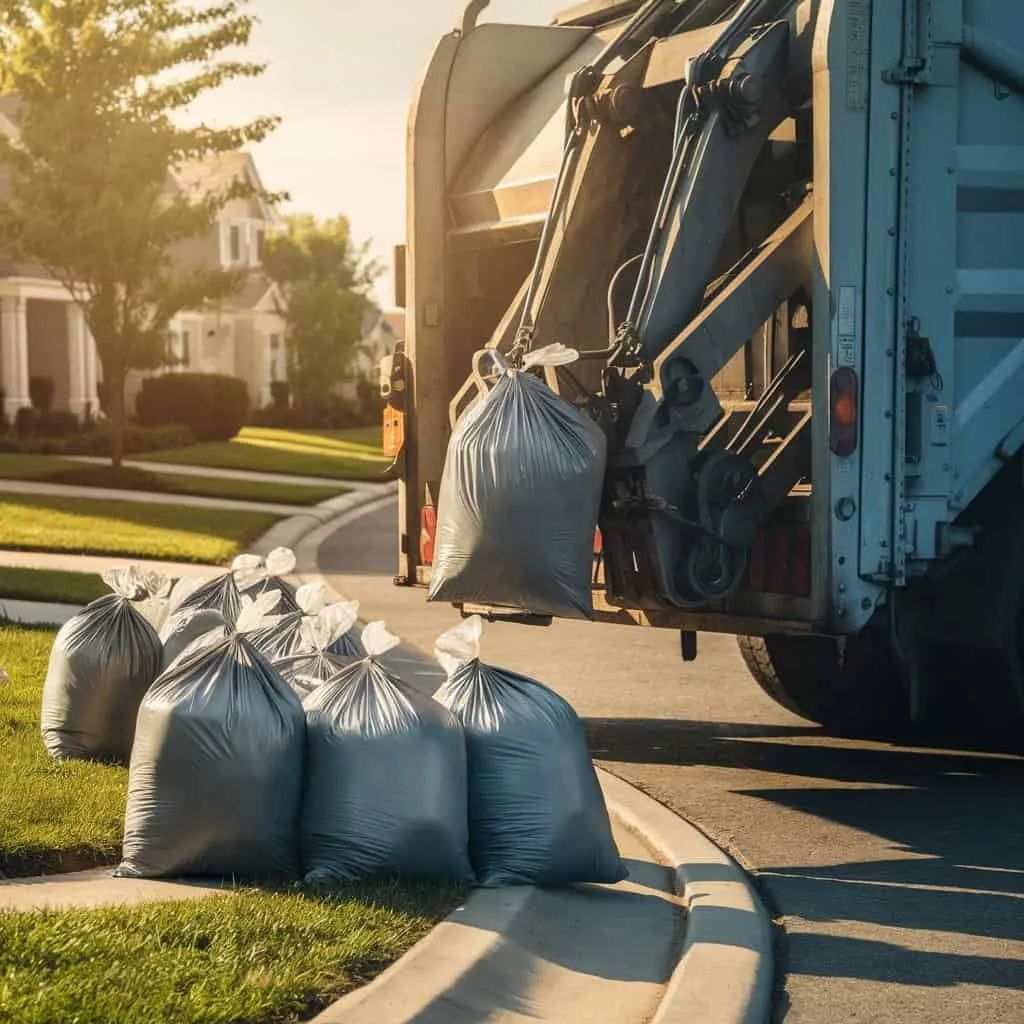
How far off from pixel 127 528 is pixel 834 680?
1178 cm

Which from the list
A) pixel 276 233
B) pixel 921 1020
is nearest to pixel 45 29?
pixel 921 1020

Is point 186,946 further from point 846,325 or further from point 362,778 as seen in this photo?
point 846,325

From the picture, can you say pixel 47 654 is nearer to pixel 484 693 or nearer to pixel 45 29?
pixel 484 693

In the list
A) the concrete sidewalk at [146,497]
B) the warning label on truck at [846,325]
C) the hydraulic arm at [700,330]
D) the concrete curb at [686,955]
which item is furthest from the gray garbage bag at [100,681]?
the concrete sidewalk at [146,497]

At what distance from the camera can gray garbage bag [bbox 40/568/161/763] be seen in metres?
7.20

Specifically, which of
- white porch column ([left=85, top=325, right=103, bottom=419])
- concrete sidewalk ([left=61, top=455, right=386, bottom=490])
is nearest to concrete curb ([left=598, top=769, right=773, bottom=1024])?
concrete sidewalk ([left=61, top=455, right=386, bottom=490])

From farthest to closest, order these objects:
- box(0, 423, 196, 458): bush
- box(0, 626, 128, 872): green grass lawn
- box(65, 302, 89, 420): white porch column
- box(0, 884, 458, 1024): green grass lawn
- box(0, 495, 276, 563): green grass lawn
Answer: box(65, 302, 89, 420): white porch column → box(0, 423, 196, 458): bush → box(0, 495, 276, 563): green grass lawn → box(0, 626, 128, 872): green grass lawn → box(0, 884, 458, 1024): green grass lawn

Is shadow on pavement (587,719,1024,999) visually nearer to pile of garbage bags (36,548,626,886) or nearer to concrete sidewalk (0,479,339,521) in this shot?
pile of garbage bags (36,548,626,886)

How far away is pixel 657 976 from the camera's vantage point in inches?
202

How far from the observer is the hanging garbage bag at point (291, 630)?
6.64 metres

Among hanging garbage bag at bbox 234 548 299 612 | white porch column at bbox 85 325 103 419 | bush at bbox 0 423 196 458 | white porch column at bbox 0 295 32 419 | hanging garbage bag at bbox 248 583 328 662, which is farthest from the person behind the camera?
A: white porch column at bbox 85 325 103 419

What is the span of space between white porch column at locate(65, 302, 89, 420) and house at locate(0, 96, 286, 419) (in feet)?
0.07

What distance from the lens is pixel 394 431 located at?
859 cm

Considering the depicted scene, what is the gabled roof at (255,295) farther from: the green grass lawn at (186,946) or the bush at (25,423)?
the green grass lawn at (186,946)
